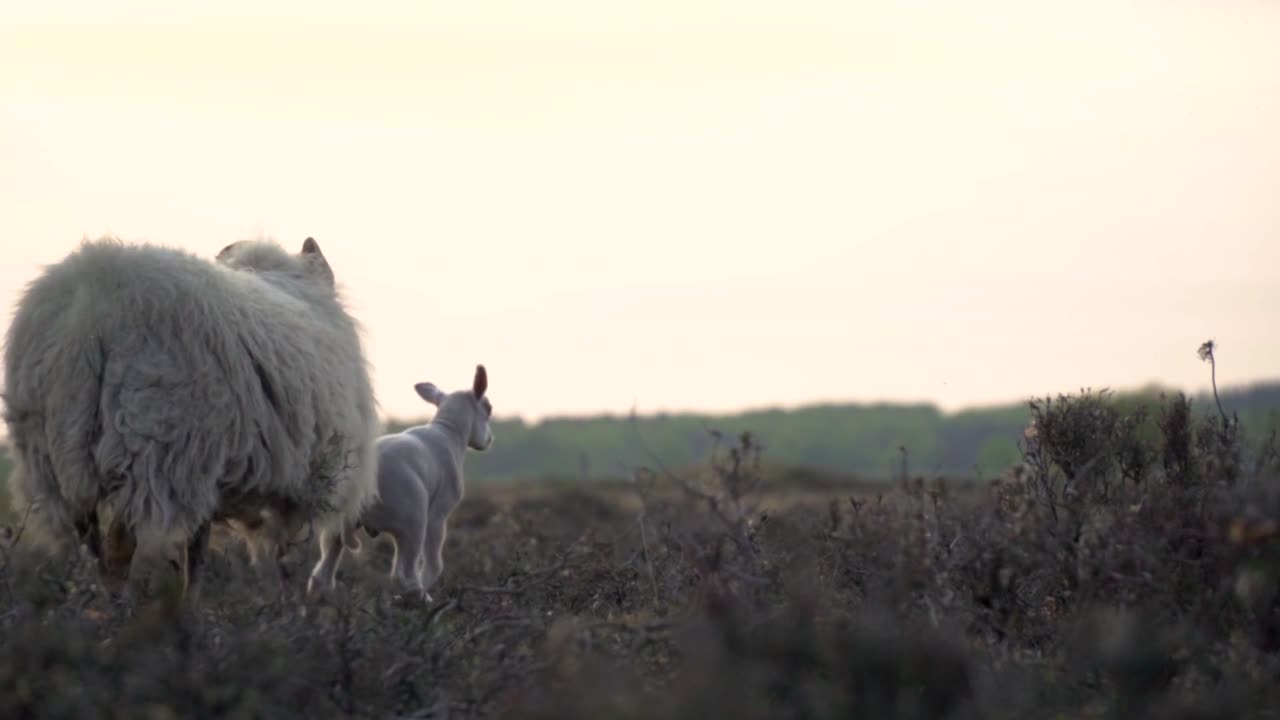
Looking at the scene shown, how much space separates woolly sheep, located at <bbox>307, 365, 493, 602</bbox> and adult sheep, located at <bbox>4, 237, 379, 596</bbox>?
111cm

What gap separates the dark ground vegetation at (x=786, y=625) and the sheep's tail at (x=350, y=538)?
1016mm

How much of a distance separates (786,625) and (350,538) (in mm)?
5509

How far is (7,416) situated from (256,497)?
4.00 feet

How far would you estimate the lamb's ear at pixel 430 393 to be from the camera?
11.7 m

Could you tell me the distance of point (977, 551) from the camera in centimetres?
701

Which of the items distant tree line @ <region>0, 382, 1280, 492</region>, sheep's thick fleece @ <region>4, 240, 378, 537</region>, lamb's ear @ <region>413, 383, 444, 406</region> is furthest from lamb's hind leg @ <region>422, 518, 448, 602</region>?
distant tree line @ <region>0, 382, 1280, 492</region>

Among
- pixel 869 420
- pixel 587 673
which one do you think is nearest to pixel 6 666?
pixel 587 673

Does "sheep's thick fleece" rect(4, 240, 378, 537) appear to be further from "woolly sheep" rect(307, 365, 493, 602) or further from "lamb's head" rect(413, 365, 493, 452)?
"lamb's head" rect(413, 365, 493, 452)

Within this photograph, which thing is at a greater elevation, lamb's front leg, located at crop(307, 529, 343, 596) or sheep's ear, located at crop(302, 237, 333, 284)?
sheep's ear, located at crop(302, 237, 333, 284)

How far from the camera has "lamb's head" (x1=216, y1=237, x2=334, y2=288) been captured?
33.5 ft

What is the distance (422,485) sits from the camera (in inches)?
403

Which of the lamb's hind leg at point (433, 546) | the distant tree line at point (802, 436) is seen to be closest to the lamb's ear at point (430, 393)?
the lamb's hind leg at point (433, 546)

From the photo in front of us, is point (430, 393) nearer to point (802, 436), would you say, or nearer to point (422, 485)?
point (422, 485)

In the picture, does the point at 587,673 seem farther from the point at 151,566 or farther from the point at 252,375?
the point at 151,566
